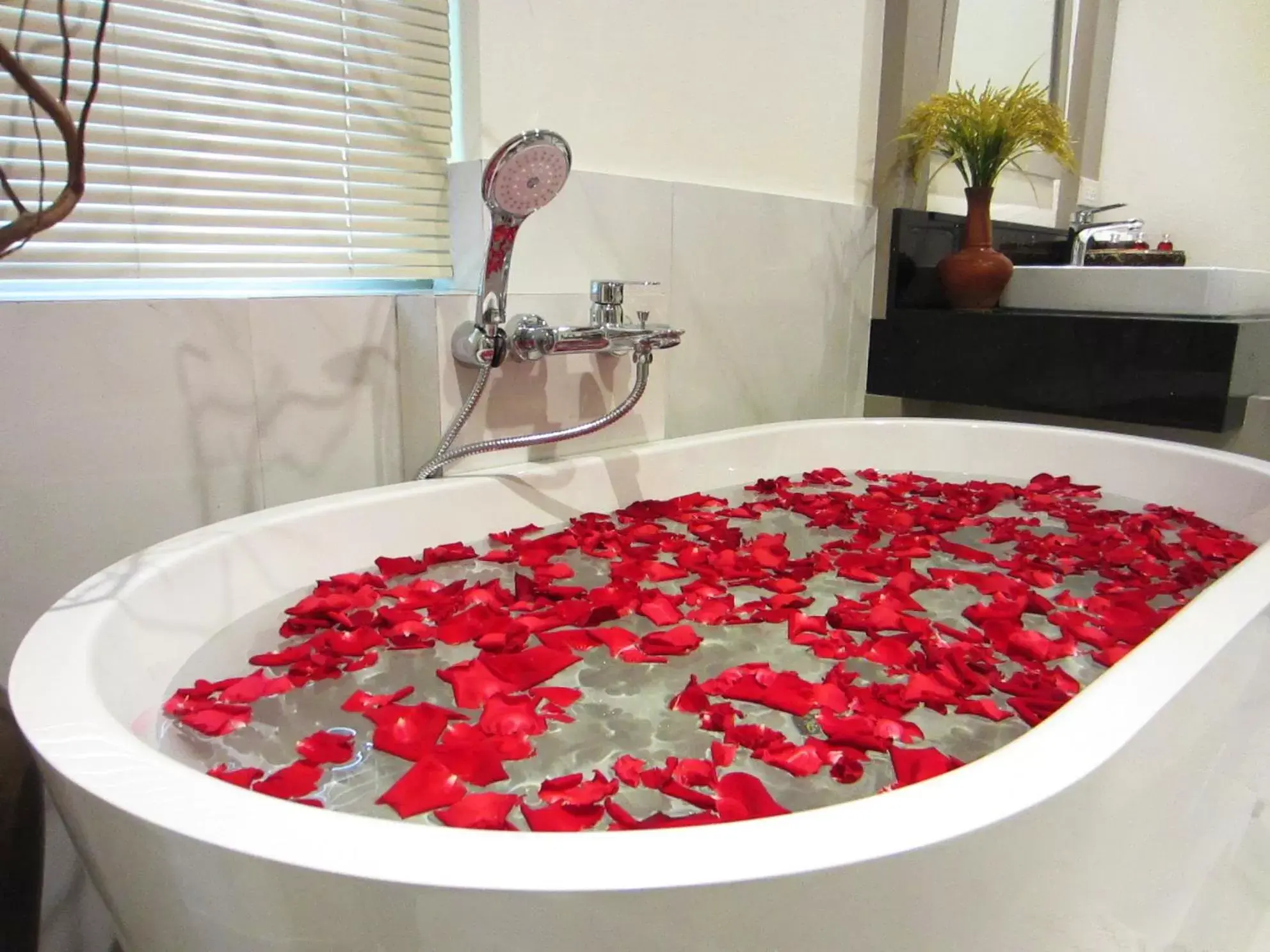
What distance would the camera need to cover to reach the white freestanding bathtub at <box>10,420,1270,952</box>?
1.54 ft

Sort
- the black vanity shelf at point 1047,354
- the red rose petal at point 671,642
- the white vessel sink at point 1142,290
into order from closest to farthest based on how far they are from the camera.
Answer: the red rose petal at point 671,642, the black vanity shelf at point 1047,354, the white vessel sink at point 1142,290

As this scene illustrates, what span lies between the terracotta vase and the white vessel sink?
7 cm

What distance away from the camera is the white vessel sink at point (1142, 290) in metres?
1.88

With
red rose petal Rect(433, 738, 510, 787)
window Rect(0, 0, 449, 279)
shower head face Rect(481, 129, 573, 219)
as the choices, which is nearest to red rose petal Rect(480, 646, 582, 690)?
red rose petal Rect(433, 738, 510, 787)

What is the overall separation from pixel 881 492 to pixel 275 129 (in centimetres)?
122

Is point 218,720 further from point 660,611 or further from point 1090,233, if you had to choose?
point 1090,233

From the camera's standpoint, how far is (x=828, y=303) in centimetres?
220

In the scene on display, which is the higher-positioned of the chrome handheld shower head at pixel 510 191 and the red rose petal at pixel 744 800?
the chrome handheld shower head at pixel 510 191

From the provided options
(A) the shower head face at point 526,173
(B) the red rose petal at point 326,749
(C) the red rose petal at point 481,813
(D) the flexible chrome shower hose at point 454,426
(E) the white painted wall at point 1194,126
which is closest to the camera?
(C) the red rose petal at point 481,813

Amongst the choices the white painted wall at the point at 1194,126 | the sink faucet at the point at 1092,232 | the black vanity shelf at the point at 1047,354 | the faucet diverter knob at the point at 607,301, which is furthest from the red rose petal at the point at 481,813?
the white painted wall at the point at 1194,126

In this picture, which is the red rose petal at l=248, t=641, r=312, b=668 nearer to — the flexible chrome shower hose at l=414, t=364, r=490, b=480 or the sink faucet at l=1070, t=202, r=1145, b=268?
the flexible chrome shower hose at l=414, t=364, r=490, b=480

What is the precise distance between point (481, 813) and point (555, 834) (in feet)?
0.63

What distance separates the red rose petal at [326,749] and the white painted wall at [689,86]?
1.02 meters

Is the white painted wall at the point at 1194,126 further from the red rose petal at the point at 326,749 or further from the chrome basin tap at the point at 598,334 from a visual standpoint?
the red rose petal at the point at 326,749
